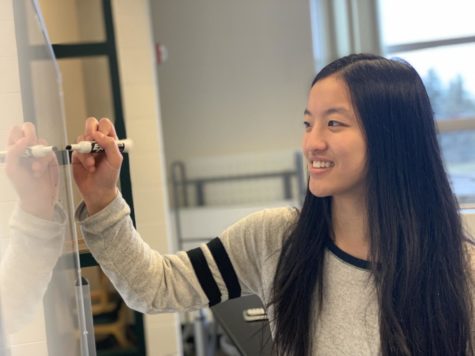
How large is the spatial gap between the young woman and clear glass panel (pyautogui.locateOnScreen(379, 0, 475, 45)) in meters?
2.80

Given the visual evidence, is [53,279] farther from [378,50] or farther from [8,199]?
[378,50]

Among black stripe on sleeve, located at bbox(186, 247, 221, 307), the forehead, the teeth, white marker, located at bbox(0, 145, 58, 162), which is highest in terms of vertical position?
the forehead

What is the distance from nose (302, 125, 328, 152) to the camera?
3.17 feet

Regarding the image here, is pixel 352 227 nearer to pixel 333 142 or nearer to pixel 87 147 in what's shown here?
pixel 333 142

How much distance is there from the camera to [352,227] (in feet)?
3.46

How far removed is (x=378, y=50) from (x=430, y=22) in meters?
0.36

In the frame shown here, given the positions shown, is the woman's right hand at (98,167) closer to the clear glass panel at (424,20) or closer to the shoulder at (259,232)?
the shoulder at (259,232)

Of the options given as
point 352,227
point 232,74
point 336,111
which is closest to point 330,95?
point 336,111

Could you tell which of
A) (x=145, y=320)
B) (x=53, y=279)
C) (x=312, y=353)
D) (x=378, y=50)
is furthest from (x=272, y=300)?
(x=378, y=50)

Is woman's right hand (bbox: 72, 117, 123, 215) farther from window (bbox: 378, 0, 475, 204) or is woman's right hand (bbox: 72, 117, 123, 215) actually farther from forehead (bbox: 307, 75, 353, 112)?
window (bbox: 378, 0, 475, 204)

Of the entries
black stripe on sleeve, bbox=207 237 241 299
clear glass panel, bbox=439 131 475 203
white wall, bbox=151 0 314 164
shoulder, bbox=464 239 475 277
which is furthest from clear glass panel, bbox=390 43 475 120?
black stripe on sleeve, bbox=207 237 241 299

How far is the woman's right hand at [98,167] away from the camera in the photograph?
89 centimetres

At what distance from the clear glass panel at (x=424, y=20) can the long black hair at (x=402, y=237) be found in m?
2.79

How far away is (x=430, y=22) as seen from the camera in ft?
11.7
